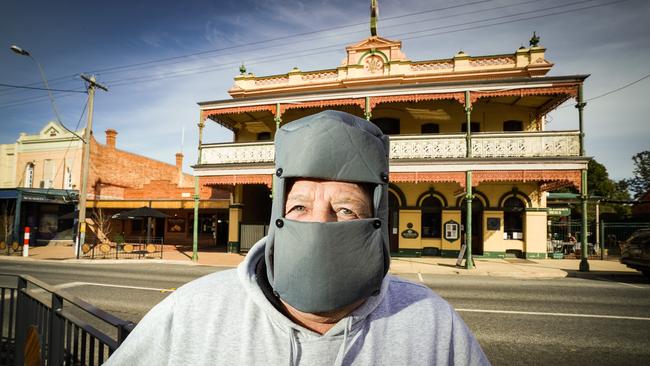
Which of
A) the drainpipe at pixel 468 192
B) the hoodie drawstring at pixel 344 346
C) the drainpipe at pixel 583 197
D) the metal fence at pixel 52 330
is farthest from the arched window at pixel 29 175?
the drainpipe at pixel 583 197

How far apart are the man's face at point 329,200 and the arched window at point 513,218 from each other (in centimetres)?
1692

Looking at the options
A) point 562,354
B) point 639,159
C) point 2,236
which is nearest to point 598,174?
point 639,159

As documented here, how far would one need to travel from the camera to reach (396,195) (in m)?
16.5

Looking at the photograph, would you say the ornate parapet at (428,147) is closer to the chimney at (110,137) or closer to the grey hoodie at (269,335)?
the grey hoodie at (269,335)

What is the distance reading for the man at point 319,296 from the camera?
1.13m

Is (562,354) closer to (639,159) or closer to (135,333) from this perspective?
(135,333)

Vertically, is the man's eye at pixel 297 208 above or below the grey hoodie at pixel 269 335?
above

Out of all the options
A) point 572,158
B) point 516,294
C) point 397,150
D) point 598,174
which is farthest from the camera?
point 598,174

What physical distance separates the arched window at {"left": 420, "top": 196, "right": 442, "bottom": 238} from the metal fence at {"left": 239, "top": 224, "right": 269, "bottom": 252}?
8501 millimetres

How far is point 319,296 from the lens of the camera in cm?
119

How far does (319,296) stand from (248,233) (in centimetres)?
1746

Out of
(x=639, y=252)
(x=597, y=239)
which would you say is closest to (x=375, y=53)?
(x=639, y=252)

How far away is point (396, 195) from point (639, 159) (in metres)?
41.4

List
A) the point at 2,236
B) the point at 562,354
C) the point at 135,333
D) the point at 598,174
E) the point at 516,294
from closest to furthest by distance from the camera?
the point at 135,333 < the point at 562,354 < the point at 516,294 < the point at 2,236 < the point at 598,174
